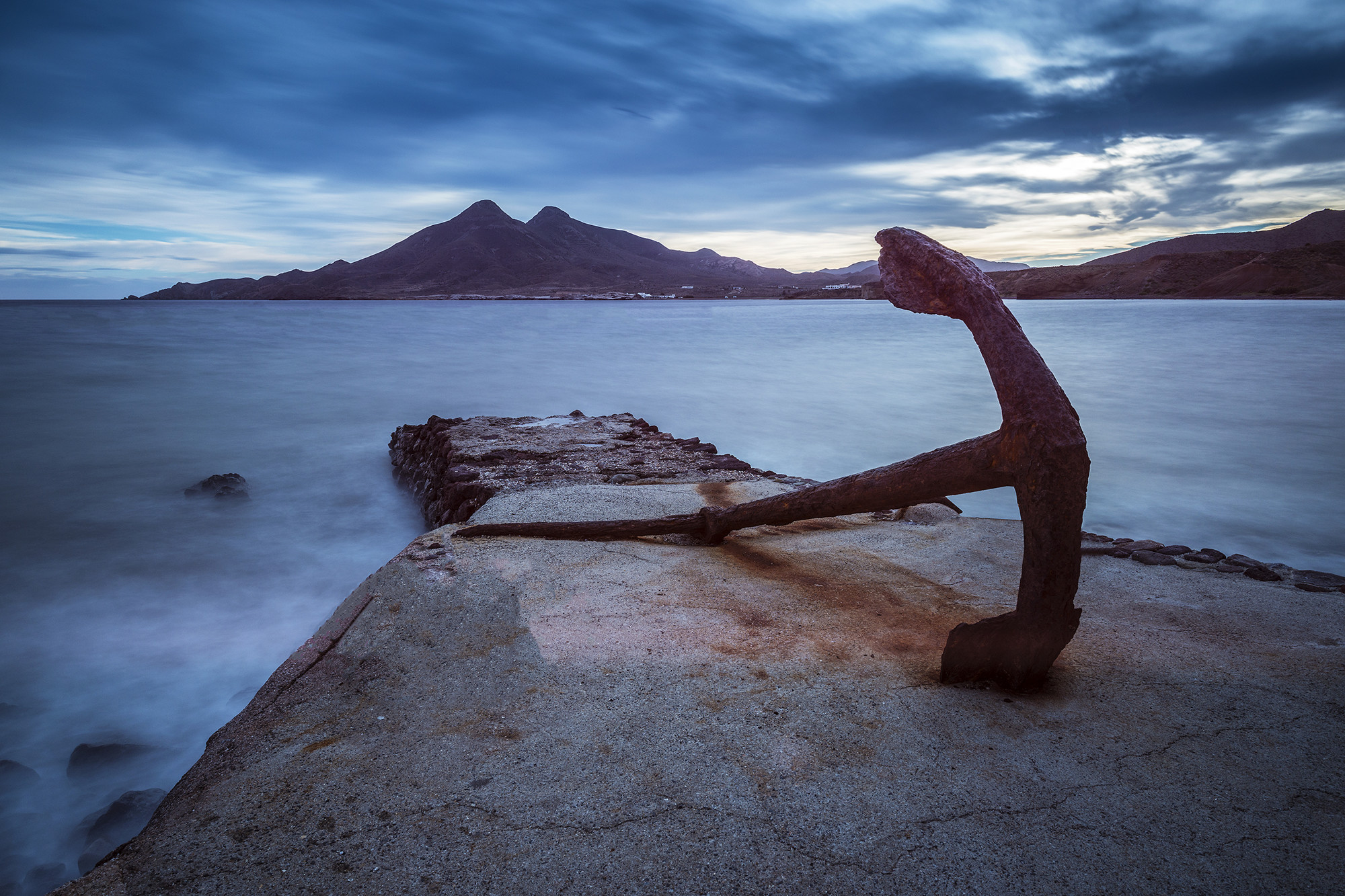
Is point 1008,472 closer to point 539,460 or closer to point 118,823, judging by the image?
point 118,823

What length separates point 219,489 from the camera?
23.4 feet

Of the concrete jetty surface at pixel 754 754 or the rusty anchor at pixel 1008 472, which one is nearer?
the concrete jetty surface at pixel 754 754

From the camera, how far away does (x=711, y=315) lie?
4616 centimetres

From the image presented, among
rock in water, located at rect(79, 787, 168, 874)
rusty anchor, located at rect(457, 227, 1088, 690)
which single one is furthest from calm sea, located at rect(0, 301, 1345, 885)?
rusty anchor, located at rect(457, 227, 1088, 690)

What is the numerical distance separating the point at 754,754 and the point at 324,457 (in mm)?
8655

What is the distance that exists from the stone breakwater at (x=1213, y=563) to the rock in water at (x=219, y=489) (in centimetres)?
771

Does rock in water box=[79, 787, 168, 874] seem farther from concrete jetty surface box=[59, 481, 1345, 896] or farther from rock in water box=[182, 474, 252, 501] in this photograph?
rock in water box=[182, 474, 252, 501]

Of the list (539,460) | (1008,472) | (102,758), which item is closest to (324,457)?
(539,460)

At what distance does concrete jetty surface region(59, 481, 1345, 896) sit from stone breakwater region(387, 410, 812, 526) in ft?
7.29

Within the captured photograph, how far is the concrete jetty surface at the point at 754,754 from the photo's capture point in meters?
1.60

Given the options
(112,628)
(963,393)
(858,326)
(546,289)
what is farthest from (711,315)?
(546,289)

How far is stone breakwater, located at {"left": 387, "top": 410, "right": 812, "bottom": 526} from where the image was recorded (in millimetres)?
5379

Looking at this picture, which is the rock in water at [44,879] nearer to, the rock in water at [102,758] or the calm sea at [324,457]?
the calm sea at [324,457]

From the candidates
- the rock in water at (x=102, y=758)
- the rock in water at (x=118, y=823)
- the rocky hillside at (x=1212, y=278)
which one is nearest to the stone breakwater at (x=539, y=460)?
the rock in water at (x=102, y=758)
